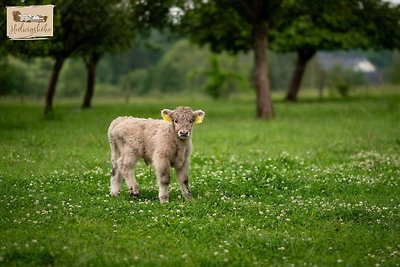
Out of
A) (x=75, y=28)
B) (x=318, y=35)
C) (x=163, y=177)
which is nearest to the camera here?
(x=163, y=177)

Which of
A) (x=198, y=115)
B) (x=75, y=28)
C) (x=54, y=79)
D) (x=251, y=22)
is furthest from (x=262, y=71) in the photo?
(x=198, y=115)

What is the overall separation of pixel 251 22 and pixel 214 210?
29.6 m

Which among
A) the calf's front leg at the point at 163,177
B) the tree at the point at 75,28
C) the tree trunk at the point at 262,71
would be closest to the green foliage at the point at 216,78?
the tree at the point at 75,28

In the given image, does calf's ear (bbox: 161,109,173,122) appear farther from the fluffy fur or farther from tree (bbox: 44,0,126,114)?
tree (bbox: 44,0,126,114)

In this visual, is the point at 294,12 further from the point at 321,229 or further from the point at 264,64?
the point at 321,229

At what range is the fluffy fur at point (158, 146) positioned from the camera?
1427cm

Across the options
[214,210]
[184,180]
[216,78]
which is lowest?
Answer: [214,210]

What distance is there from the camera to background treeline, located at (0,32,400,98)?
259ft

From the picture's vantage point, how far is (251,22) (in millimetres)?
41250

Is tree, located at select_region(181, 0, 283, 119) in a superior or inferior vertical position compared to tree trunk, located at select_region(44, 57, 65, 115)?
superior

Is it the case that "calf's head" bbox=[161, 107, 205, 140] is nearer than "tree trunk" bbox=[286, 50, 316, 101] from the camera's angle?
Yes

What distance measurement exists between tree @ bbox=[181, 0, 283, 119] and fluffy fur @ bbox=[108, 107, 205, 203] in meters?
24.7

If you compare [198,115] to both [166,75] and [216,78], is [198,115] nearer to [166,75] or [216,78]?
[216,78]

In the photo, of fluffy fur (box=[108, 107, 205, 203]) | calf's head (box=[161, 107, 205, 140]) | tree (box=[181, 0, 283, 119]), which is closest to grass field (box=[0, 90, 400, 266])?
fluffy fur (box=[108, 107, 205, 203])
